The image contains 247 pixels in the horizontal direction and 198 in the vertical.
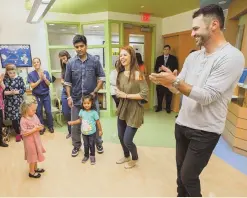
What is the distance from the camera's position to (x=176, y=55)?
15.7ft

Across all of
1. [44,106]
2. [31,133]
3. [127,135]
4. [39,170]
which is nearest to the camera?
[31,133]

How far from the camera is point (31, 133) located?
2102 millimetres

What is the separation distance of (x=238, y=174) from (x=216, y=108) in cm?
155

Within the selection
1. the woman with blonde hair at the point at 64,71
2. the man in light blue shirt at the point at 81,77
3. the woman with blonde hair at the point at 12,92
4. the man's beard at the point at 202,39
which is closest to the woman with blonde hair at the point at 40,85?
the woman with blonde hair at the point at 12,92

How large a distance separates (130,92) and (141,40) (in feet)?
10.2

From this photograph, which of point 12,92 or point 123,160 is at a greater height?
point 12,92

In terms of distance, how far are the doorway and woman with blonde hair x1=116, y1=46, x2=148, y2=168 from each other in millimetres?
2706

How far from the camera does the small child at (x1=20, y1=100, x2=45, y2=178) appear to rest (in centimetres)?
208

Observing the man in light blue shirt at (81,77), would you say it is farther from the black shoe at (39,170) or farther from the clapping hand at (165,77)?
the clapping hand at (165,77)

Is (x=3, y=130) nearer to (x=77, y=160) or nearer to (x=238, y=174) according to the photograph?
(x=77, y=160)

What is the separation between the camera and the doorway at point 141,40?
4.73m

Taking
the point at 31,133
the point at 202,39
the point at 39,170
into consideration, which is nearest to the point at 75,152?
the point at 39,170

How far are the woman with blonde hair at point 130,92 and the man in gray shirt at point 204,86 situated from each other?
29.7 inches

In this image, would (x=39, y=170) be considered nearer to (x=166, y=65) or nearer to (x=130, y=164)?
(x=130, y=164)
